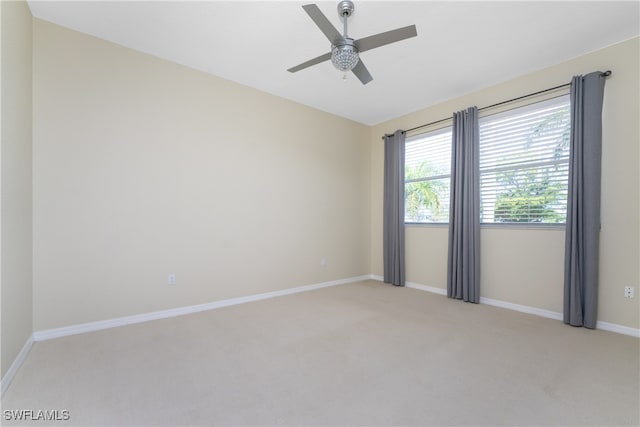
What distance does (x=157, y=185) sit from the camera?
3.15 meters

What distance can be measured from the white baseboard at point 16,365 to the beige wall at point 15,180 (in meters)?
0.04

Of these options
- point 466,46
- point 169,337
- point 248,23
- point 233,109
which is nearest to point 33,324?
point 169,337

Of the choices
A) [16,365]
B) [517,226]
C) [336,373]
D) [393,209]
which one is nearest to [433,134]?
[393,209]

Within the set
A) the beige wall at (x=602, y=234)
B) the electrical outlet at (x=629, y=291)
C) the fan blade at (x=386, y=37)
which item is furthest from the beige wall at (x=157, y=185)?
the electrical outlet at (x=629, y=291)

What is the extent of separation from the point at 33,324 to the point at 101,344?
2.14 feet

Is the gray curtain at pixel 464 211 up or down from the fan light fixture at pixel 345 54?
down

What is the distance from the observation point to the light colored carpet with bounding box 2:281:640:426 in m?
1.60

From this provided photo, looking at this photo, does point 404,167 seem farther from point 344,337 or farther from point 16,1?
point 16,1

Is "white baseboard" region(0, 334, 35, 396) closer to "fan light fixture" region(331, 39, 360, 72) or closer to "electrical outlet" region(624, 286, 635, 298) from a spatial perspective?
"fan light fixture" region(331, 39, 360, 72)

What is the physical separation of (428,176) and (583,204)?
6.40ft

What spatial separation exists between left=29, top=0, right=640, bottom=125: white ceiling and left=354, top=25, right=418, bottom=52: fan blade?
483 millimetres

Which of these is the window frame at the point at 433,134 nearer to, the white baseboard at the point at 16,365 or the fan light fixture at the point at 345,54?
the fan light fixture at the point at 345,54

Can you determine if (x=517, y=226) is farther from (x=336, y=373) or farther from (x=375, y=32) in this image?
(x=336, y=373)

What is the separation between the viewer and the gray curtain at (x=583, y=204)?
2.88m
